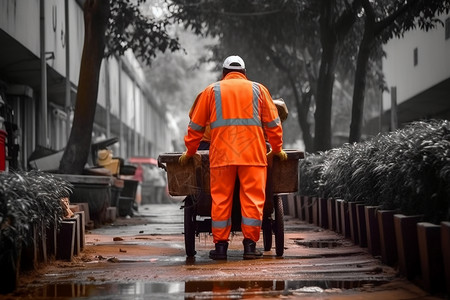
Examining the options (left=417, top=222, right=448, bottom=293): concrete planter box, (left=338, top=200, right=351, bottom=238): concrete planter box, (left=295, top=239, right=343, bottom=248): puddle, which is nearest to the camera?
(left=417, top=222, right=448, bottom=293): concrete planter box

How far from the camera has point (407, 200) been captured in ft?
25.3

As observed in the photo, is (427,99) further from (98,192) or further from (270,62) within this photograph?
(98,192)

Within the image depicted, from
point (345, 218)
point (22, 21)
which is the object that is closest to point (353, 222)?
point (345, 218)

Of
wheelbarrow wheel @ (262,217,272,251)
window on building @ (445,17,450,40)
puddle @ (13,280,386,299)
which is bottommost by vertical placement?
puddle @ (13,280,386,299)

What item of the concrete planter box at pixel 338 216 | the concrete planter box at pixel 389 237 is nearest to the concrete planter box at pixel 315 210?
the concrete planter box at pixel 338 216

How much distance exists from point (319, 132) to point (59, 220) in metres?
14.0

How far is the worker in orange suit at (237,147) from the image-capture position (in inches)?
352

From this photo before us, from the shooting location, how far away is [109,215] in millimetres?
18234

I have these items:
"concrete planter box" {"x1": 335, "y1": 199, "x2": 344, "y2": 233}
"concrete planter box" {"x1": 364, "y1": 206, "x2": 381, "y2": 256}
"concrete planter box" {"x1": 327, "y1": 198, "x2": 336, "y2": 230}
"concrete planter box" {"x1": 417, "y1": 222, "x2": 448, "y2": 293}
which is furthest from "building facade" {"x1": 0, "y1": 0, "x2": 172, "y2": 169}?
"concrete planter box" {"x1": 417, "y1": 222, "x2": 448, "y2": 293}

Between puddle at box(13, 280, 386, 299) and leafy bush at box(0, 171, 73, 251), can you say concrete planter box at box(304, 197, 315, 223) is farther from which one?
puddle at box(13, 280, 386, 299)

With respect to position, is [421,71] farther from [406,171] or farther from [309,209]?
[406,171]

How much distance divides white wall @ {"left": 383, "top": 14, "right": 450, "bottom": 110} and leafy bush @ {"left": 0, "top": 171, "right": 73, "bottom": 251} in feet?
56.4

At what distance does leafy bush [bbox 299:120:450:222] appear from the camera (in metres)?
6.97

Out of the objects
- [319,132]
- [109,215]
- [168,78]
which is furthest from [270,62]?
[168,78]
